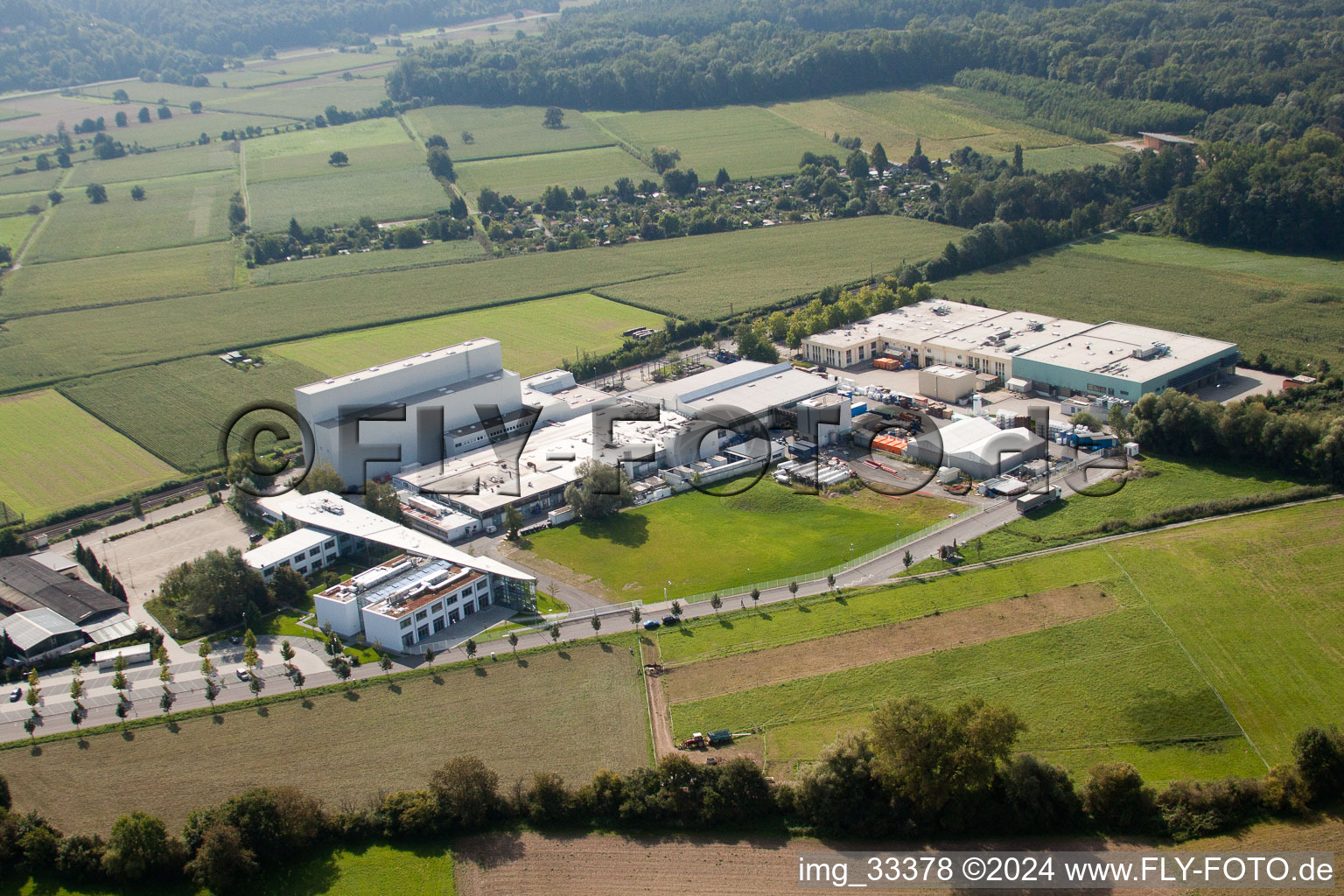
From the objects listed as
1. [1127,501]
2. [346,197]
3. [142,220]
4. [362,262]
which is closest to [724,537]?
[1127,501]

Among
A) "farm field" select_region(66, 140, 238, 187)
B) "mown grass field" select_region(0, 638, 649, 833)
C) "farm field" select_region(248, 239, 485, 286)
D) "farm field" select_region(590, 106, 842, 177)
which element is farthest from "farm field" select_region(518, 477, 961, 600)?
"farm field" select_region(66, 140, 238, 187)

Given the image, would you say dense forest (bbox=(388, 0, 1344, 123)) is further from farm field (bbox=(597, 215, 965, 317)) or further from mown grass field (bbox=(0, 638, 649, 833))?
mown grass field (bbox=(0, 638, 649, 833))

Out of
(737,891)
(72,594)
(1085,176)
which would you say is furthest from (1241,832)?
(1085,176)

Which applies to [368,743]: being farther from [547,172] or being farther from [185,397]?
[547,172]

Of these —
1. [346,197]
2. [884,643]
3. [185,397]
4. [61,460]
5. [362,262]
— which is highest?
[346,197]

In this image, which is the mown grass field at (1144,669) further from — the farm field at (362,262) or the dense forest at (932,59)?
the dense forest at (932,59)

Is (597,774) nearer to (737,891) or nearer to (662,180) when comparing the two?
(737,891)
